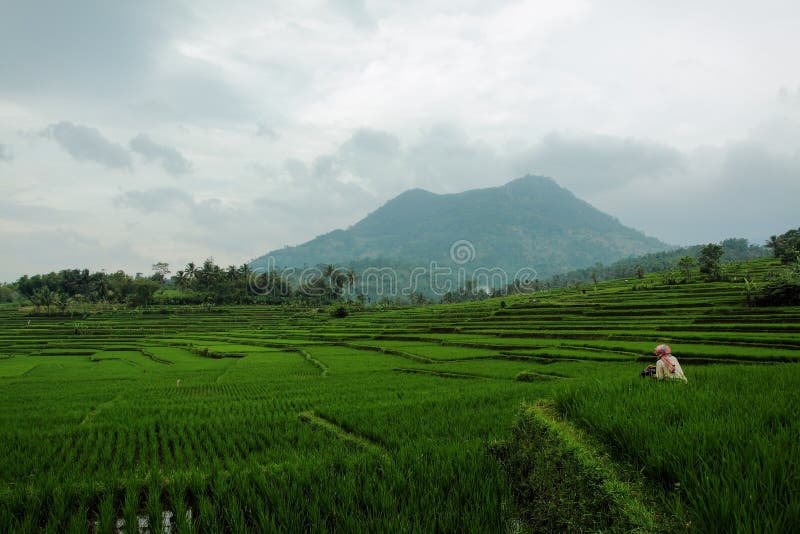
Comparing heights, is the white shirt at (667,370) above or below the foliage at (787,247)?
below

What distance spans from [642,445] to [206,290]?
10631 centimetres

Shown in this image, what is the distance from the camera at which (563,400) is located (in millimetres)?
5738

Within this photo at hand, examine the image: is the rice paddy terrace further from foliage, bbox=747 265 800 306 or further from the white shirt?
foliage, bbox=747 265 800 306

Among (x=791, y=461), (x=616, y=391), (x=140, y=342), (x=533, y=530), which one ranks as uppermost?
(x=791, y=461)

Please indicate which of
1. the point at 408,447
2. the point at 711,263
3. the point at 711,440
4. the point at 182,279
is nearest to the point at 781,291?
the point at 711,263

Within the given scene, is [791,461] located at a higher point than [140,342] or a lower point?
higher

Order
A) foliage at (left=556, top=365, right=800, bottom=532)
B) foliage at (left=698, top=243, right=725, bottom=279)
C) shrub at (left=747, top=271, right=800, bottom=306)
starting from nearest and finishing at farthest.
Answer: foliage at (left=556, top=365, right=800, bottom=532)
shrub at (left=747, top=271, right=800, bottom=306)
foliage at (left=698, top=243, right=725, bottom=279)

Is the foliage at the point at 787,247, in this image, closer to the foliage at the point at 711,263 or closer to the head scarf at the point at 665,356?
the foliage at the point at 711,263

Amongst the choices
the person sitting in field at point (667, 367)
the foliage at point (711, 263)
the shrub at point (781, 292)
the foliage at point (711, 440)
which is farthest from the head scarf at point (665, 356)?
the foliage at point (711, 263)

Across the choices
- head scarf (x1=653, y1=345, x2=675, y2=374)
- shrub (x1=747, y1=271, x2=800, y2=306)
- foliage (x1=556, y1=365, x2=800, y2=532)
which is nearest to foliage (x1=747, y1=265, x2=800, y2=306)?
shrub (x1=747, y1=271, x2=800, y2=306)

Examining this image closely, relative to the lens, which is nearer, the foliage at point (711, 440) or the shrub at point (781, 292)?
the foliage at point (711, 440)

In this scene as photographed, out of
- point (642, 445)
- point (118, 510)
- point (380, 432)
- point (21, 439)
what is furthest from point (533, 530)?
point (21, 439)

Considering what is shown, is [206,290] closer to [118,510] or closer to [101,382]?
[101,382]

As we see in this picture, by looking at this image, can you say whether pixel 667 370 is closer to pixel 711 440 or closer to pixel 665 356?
pixel 665 356
